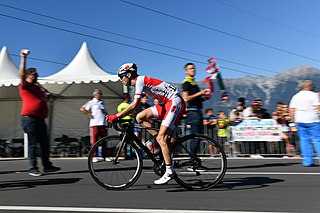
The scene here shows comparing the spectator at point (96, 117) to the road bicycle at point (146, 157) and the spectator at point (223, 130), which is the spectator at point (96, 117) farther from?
the road bicycle at point (146, 157)

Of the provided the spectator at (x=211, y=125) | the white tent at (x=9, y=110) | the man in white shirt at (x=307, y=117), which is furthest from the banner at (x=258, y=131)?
the white tent at (x=9, y=110)

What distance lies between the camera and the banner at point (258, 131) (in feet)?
32.4

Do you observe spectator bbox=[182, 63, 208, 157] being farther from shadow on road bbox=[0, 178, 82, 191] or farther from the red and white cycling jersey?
shadow on road bbox=[0, 178, 82, 191]

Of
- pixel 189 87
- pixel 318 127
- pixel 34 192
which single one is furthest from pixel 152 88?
pixel 318 127

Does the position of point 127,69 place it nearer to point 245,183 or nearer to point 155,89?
point 155,89

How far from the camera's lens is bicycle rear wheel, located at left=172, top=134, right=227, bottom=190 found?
13.8 feet

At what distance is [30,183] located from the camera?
4934 mm

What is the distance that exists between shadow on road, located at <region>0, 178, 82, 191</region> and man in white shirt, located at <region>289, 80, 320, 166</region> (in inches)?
185

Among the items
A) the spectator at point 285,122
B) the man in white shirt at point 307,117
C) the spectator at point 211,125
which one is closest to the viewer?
the man in white shirt at point 307,117

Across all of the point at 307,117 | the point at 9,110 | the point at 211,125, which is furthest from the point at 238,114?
the point at 9,110

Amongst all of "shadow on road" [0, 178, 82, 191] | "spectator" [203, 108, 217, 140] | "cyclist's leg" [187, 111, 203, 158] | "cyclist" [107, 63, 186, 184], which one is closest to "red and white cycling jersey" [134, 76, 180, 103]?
"cyclist" [107, 63, 186, 184]

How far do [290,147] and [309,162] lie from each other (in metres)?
3.18

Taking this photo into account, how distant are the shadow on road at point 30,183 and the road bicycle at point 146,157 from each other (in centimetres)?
98

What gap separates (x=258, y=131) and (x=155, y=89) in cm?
686
